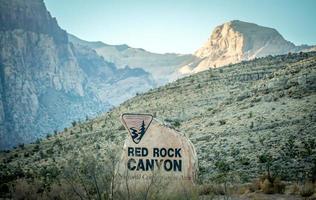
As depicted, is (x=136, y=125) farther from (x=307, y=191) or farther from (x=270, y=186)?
(x=307, y=191)

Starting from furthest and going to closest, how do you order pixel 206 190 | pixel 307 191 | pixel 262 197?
pixel 206 190 < pixel 262 197 < pixel 307 191

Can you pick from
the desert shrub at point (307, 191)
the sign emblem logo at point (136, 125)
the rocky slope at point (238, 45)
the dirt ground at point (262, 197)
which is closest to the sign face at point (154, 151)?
the sign emblem logo at point (136, 125)

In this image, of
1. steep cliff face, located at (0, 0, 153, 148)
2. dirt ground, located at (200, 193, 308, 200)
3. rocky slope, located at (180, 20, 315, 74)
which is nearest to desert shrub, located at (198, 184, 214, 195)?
dirt ground, located at (200, 193, 308, 200)

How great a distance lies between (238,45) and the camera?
15775 centimetres

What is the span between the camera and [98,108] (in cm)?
13462

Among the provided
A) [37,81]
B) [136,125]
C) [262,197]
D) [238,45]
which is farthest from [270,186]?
[238,45]

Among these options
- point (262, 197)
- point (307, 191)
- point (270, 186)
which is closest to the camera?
point (307, 191)

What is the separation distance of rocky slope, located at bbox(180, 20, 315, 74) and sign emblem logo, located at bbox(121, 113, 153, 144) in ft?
464

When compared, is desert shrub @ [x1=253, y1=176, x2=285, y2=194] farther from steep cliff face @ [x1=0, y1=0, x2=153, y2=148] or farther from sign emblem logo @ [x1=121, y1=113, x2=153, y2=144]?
steep cliff face @ [x1=0, y1=0, x2=153, y2=148]

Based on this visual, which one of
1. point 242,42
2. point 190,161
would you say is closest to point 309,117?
point 190,161

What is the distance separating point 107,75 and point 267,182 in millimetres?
153118

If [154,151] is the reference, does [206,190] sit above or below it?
below

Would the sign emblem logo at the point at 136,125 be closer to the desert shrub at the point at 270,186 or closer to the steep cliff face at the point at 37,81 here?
the desert shrub at the point at 270,186

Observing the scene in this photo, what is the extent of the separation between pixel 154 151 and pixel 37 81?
108 metres
